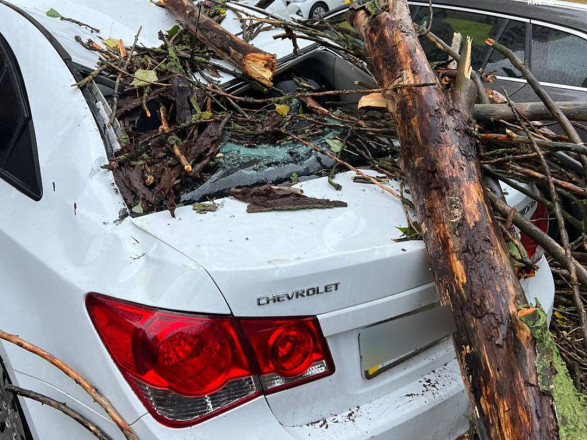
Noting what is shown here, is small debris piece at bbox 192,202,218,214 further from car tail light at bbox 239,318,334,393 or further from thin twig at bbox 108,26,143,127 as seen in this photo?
thin twig at bbox 108,26,143,127

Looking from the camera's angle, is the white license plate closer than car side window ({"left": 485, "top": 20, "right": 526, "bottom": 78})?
Yes

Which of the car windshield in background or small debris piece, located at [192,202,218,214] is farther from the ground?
the car windshield in background

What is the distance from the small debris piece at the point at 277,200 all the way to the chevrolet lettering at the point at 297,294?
36 centimetres

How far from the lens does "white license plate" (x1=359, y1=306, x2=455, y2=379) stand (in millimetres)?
1865

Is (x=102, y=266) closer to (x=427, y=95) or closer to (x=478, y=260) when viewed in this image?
(x=478, y=260)

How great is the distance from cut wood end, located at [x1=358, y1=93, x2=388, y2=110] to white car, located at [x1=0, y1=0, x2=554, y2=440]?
0.43 metres

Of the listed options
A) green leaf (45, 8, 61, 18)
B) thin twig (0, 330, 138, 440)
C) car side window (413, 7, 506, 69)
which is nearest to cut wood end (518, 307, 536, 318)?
thin twig (0, 330, 138, 440)

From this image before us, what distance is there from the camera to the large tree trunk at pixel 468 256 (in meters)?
1.68

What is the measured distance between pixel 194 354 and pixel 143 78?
1.48 m

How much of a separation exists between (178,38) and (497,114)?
5.69ft

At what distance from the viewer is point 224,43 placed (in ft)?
10.2

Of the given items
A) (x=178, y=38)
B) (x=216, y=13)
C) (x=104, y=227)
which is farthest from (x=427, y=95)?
(x=216, y=13)

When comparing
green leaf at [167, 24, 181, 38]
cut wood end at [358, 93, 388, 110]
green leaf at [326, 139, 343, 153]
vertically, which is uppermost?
green leaf at [167, 24, 181, 38]

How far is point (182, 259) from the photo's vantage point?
1.71 metres
